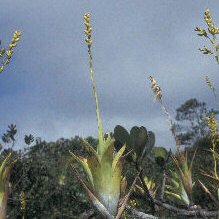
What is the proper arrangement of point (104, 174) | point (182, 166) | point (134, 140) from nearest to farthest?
point (104, 174), point (182, 166), point (134, 140)

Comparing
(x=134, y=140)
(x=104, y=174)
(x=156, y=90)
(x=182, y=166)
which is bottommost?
(x=104, y=174)

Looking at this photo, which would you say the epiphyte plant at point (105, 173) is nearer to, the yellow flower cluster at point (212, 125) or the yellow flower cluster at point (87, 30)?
the yellow flower cluster at point (87, 30)

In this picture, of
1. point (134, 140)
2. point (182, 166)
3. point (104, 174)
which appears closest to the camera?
point (104, 174)

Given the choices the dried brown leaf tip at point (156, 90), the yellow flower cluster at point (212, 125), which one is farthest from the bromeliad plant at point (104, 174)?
the yellow flower cluster at point (212, 125)

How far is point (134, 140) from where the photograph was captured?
2.60 metres

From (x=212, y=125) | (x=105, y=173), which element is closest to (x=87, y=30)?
(x=105, y=173)

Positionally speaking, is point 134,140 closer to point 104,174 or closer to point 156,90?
point 156,90

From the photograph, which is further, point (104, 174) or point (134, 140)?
point (134, 140)

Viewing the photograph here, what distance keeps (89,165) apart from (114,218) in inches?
10.4

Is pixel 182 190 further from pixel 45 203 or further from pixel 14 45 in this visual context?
pixel 45 203

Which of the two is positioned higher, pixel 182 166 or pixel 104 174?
pixel 182 166

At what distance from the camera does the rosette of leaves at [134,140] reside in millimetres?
2514

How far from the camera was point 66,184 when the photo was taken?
693 cm

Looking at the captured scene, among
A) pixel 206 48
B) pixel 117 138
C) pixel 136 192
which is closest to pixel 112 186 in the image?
pixel 117 138
